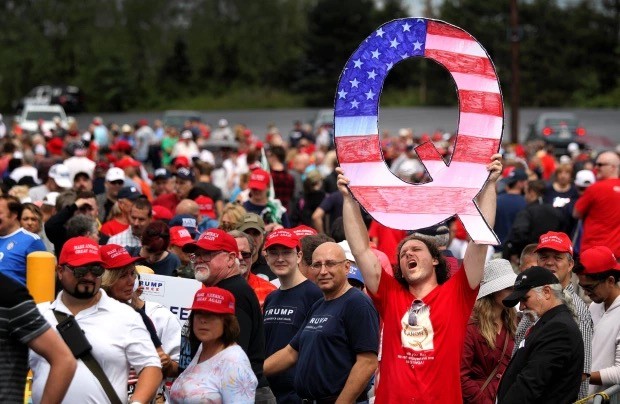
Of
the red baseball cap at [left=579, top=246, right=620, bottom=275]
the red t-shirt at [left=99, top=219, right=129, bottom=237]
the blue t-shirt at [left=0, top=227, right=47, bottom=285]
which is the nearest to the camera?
the red baseball cap at [left=579, top=246, right=620, bottom=275]

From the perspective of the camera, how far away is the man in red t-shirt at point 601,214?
12.4m

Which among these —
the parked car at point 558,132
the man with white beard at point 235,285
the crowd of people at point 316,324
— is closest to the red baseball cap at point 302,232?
Answer: the crowd of people at point 316,324

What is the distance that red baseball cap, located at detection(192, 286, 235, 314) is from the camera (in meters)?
6.46

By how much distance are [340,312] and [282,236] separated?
4.27ft

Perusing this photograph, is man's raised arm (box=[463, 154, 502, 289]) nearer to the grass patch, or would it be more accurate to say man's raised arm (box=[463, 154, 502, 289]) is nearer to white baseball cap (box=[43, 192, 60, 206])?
white baseball cap (box=[43, 192, 60, 206])

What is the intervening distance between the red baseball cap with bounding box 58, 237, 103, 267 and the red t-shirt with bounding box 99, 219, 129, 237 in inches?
195

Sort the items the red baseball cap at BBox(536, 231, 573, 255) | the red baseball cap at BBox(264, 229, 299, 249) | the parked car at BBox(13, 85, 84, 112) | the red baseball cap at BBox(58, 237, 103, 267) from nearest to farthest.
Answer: the red baseball cap at BBox(58, 237, 103, 267), the red baseball cap at BBox(264, 229, 299, 249), the red baseball cap at BBox(536, 231, 573, 255), the parked car at BBox(13, 85, 84, 112)

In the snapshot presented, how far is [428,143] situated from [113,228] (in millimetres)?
5075

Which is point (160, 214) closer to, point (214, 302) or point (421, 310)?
point (421, 310)

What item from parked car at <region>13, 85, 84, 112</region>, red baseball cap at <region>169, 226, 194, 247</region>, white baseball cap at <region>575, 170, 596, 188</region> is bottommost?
parked car at <region>13, 85, 84, 112</region>

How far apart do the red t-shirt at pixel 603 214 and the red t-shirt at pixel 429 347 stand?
230 inches

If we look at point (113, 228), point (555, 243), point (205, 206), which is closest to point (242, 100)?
point (205, 206)

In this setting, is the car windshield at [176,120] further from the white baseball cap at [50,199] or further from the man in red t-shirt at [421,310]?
the man in red t-shirt at [421,310]

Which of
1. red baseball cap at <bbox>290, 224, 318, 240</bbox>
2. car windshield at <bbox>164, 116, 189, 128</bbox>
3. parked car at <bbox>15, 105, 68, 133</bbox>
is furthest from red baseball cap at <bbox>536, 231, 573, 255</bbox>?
car windshield at <bbox>164, 116, 189, 128</bbox>
